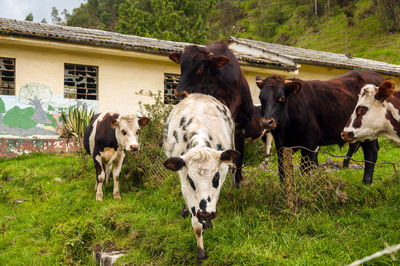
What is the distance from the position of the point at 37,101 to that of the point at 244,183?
8.99 metres

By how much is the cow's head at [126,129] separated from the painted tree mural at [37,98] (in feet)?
19.7

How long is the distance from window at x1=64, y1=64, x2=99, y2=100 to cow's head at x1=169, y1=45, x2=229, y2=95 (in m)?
7.89

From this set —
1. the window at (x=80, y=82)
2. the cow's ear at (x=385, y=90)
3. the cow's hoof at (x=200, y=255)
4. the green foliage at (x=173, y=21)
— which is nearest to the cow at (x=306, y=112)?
the cow's ear at (x=385, y=90)

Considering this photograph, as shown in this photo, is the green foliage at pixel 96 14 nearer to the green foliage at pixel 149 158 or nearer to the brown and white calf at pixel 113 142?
the green foliage at pixel 149 158

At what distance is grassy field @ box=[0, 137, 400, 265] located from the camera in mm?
3561

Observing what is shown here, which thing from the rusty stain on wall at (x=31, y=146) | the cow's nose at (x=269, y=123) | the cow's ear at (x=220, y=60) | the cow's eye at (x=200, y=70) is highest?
the cow's ear at (x=220, y=60)

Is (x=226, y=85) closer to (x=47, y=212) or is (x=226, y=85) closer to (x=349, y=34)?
(x=47, y=212)

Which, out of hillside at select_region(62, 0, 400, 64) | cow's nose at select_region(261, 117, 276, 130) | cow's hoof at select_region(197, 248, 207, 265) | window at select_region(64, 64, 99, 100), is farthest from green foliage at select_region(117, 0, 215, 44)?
cow's hoof at select_region(197, 248, 207, 265)

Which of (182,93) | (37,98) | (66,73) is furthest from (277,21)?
(182,93)

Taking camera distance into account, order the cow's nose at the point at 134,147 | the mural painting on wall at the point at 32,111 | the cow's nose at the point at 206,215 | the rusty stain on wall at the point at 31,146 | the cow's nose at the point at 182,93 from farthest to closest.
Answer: the mural painting on wall at the point at 32,111 → the rusty stain on wall at the point at 31,146 → the cow's nose at the point at 134,147 → the cow's nose at the point at 182,93 → the cow's nose at the point at 206,215

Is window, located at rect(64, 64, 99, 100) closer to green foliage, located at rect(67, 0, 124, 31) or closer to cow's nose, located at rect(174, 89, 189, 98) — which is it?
cow's nose, located at rect(174, 89, 189, 98)

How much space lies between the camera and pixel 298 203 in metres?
4.44

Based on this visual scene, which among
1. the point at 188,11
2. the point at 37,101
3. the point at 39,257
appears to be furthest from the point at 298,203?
the point at 188,11

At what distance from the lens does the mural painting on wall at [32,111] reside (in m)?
11.1
